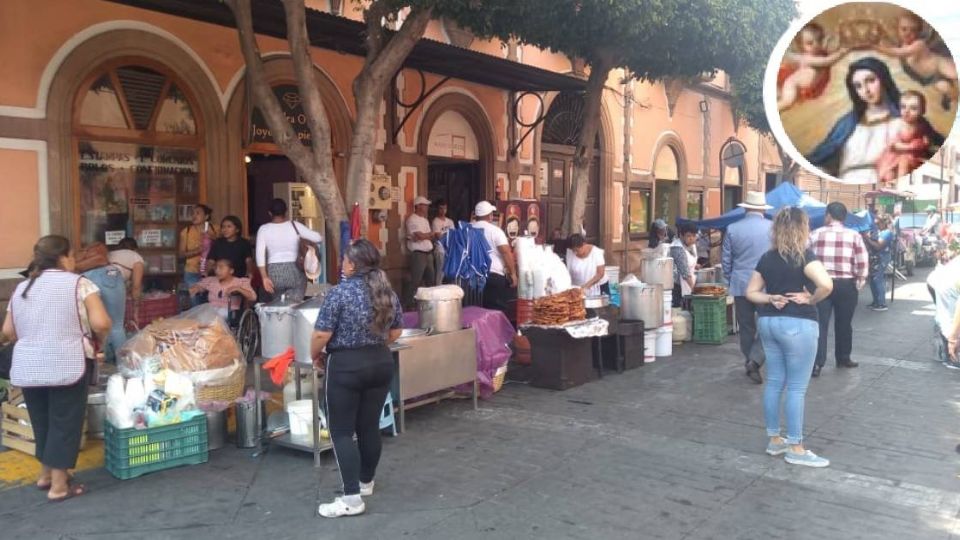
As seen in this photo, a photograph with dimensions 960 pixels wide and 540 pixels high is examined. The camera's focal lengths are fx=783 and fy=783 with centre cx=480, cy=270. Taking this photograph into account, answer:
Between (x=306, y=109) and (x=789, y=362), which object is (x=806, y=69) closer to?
(x=789, y=362)

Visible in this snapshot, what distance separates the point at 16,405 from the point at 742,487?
4.94 m

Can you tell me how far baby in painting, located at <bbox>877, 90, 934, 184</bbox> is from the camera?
1794 mm

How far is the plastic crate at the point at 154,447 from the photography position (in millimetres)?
4949

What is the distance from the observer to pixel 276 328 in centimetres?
586

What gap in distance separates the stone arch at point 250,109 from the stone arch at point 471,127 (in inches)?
61.0

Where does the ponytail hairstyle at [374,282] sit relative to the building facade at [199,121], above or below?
below

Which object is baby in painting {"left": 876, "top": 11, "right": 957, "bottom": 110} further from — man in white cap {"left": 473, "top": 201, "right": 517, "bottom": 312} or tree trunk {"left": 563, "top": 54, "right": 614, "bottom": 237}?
tree trunk {"left": 563, "top": 54, "right": 614, "bottom": 237}

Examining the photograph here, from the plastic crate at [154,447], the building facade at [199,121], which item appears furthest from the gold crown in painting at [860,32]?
the building facade at [199,121]

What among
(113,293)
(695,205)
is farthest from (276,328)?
(695,205)

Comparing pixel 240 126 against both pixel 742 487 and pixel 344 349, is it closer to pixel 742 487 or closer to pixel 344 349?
pixel 344 349

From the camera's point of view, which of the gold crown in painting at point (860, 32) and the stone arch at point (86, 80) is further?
the stone arch at point (86, 80)

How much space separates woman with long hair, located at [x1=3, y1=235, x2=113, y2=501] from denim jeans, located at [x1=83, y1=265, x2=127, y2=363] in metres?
2.18

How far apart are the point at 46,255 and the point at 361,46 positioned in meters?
6.46

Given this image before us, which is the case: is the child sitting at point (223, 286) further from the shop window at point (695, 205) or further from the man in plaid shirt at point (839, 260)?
the shop window at point (695, 205)
